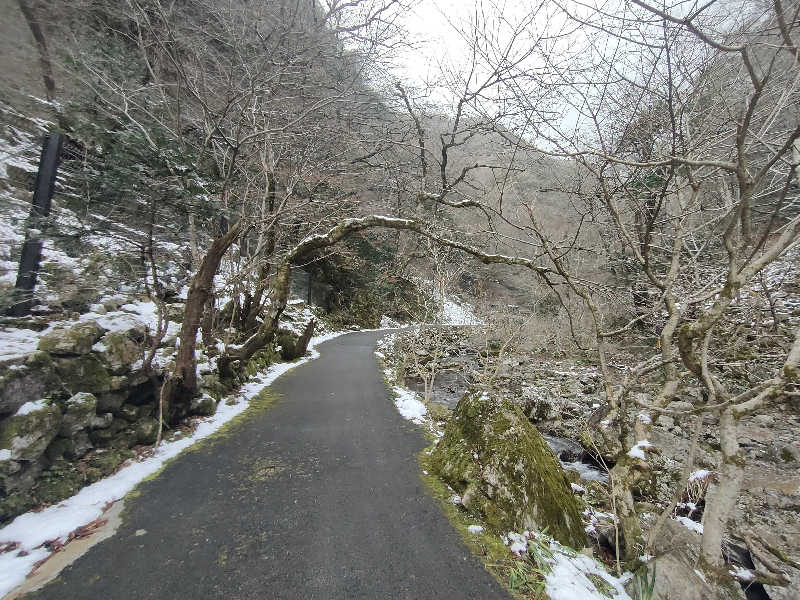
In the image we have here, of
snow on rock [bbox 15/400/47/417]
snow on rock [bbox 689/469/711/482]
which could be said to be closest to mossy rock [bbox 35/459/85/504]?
snow on rock [bbox 15/400/47/417]

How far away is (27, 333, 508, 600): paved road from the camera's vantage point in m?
2.26

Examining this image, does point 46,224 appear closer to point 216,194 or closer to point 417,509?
point 216,194

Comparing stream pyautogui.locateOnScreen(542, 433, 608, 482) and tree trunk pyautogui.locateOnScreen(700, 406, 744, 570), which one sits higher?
tree trunk pyautogui.locateOnScreen(700, 406, 744, 570)

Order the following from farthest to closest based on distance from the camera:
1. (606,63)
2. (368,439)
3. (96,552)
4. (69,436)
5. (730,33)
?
(368,439), (69,436), (606,63), (96,552), (730,33)

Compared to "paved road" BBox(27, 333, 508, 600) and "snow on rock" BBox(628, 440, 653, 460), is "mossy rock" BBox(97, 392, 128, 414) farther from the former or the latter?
"snow on rock" BBox(628, 440, 653, 460)

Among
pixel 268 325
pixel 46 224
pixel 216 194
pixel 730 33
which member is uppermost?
pixel 730 33

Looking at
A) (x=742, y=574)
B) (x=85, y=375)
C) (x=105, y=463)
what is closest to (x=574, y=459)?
(x=742, y=574)

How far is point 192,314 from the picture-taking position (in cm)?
446

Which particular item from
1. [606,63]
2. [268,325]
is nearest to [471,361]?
[268,325]

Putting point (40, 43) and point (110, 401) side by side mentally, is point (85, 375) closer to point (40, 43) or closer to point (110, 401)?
point (110, 401)

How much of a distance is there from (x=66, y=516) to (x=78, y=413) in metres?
0.91

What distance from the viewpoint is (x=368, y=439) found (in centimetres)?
480

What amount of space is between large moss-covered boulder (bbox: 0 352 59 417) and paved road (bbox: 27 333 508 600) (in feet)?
4.22

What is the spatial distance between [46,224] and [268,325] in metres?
3.52
